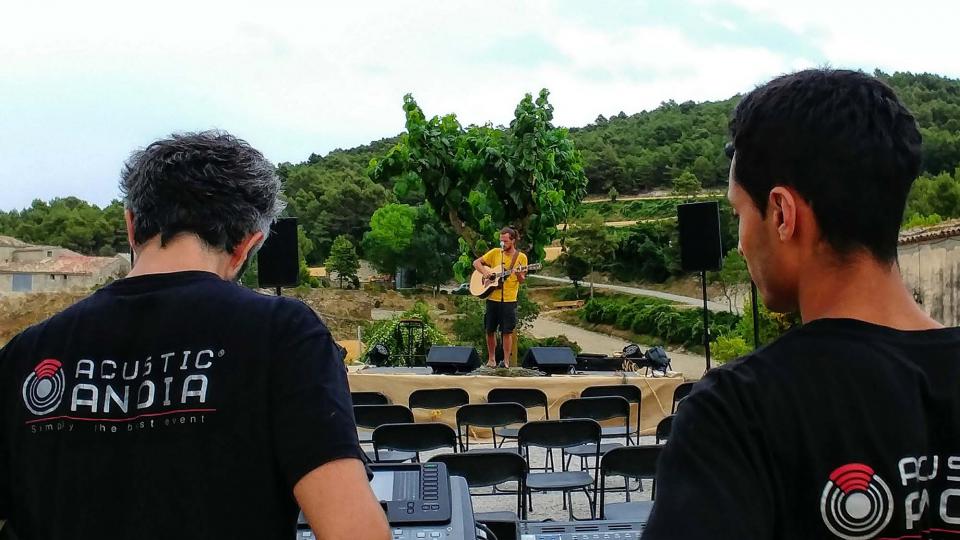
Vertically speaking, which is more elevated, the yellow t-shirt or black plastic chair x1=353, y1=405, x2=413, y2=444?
the yellow t-shirt

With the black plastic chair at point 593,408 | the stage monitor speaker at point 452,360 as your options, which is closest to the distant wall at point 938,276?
the stage monitor speaker at point 452,360

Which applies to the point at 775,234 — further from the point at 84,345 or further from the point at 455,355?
the point at 455,355

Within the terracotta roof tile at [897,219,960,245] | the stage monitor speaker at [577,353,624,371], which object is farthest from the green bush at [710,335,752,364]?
the stage monitor speaker at [577,353,624,371]

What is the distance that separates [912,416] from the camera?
0.81 metres

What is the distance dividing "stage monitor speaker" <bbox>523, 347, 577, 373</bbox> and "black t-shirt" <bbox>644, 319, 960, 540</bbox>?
29.1ft

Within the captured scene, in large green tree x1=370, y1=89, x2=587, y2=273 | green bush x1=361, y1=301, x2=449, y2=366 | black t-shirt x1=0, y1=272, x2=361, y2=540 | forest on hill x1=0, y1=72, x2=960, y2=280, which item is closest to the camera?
black t-shirt x1=0, y1=272, x2=361, y2=540

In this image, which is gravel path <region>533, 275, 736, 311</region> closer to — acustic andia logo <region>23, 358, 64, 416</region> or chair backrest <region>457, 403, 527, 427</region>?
chair backrest <region>457, 403, 527, 427</region>

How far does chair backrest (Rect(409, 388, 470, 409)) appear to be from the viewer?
21.4ft

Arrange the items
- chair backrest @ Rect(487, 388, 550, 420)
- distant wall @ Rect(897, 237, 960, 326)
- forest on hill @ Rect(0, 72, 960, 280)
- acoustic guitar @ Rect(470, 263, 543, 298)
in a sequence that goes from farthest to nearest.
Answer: forest on hill @ Rect(0, 72, 960, 280) → distant wall @ Rect(897, 237, 960, 326) → acoustic guitar @ Rect(470, 263, 543, 298) → chair backrest @ Rect(487, 388, 550, 420)

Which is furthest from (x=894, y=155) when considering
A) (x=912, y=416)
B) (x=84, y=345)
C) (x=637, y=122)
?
(x=637, y=122)

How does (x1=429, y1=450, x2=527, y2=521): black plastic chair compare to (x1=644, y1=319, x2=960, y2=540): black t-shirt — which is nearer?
(x1=644, y1=319, x2=960, y2=540): black t-shirt

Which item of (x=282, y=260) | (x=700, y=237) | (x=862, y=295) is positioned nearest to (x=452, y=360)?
(x=282, y=260)

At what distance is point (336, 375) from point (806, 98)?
0.82 meters

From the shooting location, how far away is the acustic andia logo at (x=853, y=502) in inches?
31.1
